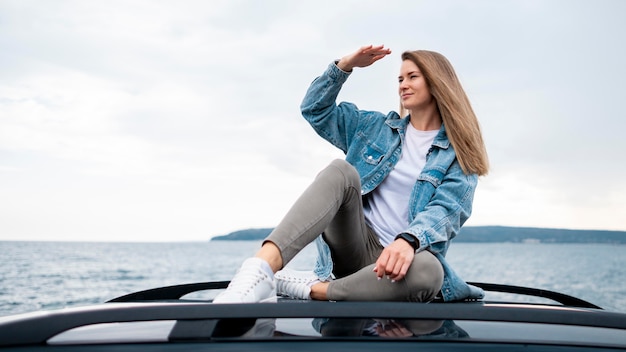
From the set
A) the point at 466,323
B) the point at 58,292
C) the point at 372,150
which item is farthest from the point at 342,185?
the point at 58,292

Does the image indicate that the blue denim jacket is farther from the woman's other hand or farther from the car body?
the car body

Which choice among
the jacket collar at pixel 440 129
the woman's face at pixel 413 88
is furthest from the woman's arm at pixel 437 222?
the woman's face at pixel 413 88

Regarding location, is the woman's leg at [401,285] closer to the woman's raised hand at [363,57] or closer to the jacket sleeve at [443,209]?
the jacket sleeve at [443,209]

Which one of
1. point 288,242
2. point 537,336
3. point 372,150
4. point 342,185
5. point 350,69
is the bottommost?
point 537,336

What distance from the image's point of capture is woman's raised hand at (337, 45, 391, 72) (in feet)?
8.52

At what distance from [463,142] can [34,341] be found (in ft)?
6.42

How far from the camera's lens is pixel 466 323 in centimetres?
137

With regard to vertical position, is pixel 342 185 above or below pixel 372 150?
below

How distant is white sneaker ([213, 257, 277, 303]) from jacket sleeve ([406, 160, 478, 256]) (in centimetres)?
57

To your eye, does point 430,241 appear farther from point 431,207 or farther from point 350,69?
point 350,69

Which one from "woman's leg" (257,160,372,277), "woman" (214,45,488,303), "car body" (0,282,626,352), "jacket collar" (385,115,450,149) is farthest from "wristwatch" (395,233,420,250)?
"car body" (0,282,626,352)

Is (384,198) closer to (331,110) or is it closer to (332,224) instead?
(332,224)

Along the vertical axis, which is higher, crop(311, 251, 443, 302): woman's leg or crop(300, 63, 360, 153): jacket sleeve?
crop(300, 63, 360, 153): jacket sleeve

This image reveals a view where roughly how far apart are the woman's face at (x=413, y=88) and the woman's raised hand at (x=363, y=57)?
0.74 feet
